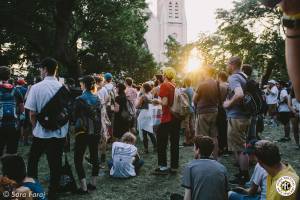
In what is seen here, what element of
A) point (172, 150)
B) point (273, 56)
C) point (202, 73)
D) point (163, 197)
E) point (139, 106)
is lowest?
point (163, 197)

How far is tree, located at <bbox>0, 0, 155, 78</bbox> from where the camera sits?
21.5m

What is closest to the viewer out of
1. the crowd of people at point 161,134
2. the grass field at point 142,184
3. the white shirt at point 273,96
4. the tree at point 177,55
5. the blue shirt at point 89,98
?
the crowd of people at point 161,134

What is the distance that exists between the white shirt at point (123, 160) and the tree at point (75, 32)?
47.4 ft

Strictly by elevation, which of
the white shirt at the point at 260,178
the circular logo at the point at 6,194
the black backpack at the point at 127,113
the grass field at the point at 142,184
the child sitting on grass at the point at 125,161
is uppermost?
the black backpack at the point at 127,113

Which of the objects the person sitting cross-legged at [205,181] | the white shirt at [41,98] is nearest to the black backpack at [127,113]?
the white shirt at [41,98]

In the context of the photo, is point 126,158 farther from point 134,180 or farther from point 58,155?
point 58,155

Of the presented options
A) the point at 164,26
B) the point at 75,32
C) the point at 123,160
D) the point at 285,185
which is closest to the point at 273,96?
the point at 123,160

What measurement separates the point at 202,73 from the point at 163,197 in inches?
99.0

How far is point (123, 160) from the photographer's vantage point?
25.5 ft

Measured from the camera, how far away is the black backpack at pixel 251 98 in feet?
22.2

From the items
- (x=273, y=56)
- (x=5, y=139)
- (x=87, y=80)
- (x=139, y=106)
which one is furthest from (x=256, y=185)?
(x=273, y=56)

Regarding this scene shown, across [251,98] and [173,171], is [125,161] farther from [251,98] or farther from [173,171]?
[251,98]

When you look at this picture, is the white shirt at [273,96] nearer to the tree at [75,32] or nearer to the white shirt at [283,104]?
the white shirt at [283,104]

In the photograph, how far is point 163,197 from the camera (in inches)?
246
